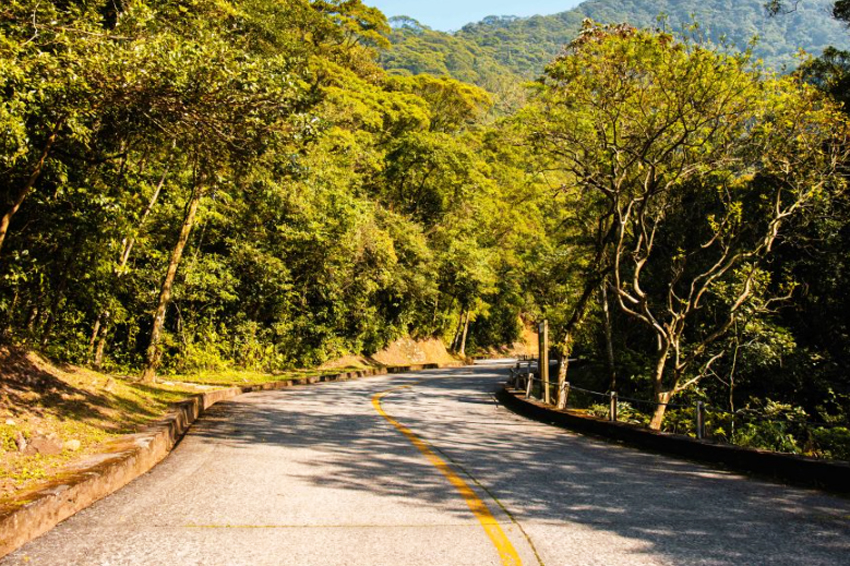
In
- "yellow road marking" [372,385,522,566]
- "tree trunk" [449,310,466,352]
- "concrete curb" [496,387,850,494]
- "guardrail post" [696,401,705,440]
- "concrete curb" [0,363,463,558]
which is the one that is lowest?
"concrete curb" [0,363,463,558]

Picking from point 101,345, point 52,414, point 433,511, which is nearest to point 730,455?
point 433,511

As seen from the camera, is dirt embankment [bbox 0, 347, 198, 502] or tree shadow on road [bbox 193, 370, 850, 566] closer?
tree shadow on road [bbox 193, 370, 850, 566]

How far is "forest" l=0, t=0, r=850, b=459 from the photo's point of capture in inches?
323

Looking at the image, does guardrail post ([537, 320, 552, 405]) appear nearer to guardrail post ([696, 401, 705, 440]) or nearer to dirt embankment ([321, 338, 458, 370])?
guardrail post ([696, 401, 705, 440])

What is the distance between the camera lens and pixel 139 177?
11555 millimetres

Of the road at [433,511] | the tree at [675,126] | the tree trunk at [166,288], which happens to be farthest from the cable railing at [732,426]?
the tree trunk at [166,288]

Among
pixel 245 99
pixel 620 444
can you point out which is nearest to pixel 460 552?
pixel 245 99

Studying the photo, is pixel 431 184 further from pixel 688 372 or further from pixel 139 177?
pixel 139 177

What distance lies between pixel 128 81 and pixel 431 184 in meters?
34.3

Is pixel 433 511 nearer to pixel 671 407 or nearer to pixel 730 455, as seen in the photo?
pixel 730 455

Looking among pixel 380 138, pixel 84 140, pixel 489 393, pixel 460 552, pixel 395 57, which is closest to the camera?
pixel 460 552

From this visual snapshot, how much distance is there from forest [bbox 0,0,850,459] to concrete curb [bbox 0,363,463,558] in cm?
318

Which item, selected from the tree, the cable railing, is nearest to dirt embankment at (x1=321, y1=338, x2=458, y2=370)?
the cable railing

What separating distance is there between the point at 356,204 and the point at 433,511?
75.9ft
